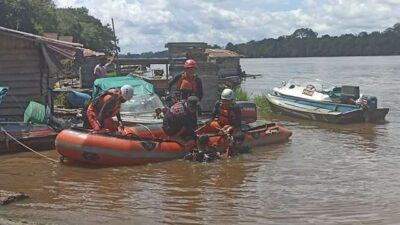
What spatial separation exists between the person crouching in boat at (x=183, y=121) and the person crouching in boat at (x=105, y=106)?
1062mm

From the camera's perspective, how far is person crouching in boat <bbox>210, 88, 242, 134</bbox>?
43.9ft

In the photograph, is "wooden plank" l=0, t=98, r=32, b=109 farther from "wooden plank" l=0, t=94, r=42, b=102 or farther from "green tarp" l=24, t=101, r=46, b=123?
"green tarp" l=24, t=101, r=46, b=123

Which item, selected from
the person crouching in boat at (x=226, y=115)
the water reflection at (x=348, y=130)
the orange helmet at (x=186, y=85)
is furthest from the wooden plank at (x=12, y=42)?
the water reflection at (x=348, y=130)

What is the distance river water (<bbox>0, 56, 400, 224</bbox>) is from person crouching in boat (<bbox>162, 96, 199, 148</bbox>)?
62cm

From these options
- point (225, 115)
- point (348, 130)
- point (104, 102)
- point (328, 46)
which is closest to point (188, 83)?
point (225, 115)

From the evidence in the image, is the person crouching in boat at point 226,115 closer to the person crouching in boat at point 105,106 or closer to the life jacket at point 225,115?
the life jacket at point 225,115

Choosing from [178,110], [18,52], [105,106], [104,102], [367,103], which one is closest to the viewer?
[105,106]

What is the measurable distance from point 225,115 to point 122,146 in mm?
2757

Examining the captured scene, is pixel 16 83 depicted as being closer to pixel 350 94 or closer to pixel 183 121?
pixel 183 121

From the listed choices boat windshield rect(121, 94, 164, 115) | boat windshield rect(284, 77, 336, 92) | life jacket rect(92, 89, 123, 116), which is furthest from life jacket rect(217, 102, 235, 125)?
boat windshield rect(284, 77, 336, 92)

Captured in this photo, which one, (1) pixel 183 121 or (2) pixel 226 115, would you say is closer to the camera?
(1) pixel 183 121

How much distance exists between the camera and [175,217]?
27.8 ft

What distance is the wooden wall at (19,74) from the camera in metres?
14.7

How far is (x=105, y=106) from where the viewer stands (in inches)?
467
